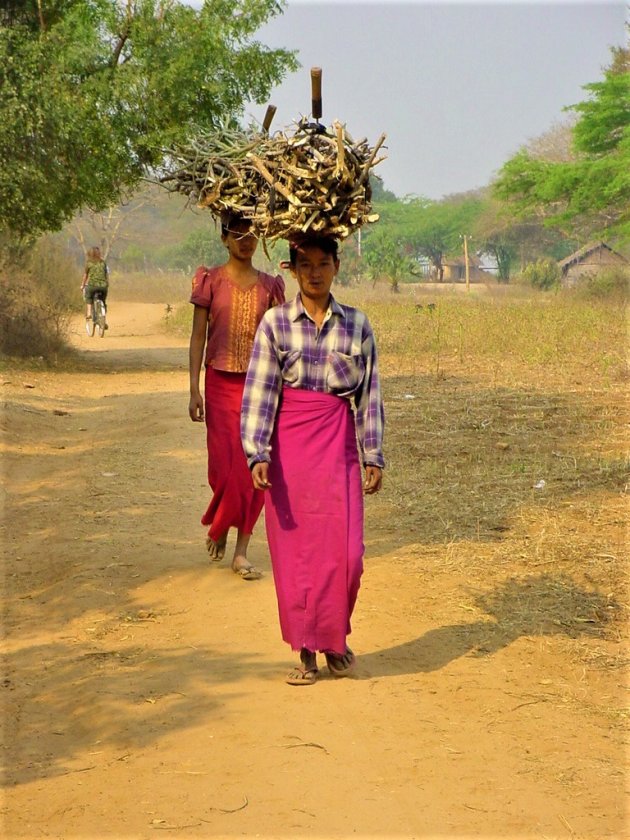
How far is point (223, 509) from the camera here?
6.27m

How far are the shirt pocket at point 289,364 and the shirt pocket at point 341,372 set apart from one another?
0.39 ft

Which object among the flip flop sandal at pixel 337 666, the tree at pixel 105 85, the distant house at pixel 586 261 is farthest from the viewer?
the distant house at pixel 586 261

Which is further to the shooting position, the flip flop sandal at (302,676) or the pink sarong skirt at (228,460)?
the pink sarong skirt at (228,460)

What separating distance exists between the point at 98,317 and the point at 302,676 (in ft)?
65.1

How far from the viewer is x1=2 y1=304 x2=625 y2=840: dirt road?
359 cm

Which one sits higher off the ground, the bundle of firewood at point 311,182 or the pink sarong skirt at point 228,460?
the bundle of firewood at point 311,182

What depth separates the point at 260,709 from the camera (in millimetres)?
4414

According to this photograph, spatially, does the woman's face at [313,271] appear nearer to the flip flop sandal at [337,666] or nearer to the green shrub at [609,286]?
the flip flop sandal at [337,666]

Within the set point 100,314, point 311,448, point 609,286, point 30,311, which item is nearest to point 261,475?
point 311,448

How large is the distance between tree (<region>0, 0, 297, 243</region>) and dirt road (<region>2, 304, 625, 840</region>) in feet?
28.3

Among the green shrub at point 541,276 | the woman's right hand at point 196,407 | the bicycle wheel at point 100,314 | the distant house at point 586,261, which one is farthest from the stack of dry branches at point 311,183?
the distant house at point 586,261

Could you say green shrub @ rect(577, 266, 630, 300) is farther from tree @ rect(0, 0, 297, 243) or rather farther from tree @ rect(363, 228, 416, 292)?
tree @ rect(0, 0, 297, 243)

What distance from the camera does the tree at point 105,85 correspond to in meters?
14.9

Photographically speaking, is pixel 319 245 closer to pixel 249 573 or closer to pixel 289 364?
pixel 289 364
